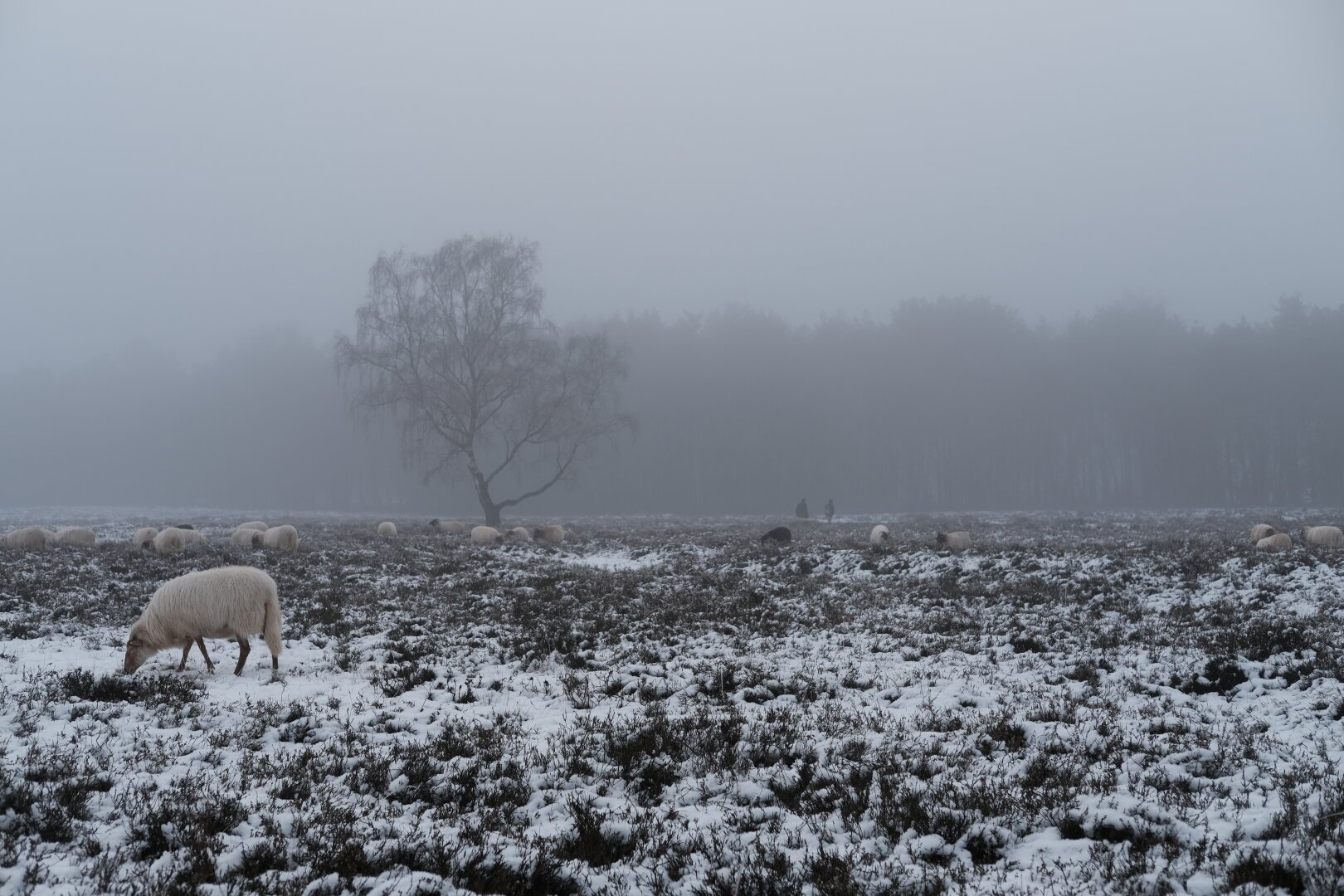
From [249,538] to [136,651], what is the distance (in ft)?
49.8

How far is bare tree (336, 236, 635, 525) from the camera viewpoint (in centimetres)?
3450

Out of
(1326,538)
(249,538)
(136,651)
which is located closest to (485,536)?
(249,538)

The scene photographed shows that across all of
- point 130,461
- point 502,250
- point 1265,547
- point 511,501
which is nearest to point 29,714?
point 1265,547

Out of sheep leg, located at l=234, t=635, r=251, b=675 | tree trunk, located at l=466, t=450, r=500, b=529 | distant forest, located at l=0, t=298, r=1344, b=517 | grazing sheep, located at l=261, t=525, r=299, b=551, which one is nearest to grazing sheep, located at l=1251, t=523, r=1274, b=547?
sheep leg, located at l=234, t=635, r=251, b=675

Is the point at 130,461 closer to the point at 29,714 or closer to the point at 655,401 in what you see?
the point at 655,401

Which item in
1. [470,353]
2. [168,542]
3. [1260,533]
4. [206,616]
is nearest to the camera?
[206,616]

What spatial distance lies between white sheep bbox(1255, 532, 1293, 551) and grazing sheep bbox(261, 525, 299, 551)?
87.6ft

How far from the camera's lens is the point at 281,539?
67.1ft

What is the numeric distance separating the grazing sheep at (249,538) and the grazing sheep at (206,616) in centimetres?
1299

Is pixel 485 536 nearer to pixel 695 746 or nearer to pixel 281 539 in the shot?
pixel 281 539

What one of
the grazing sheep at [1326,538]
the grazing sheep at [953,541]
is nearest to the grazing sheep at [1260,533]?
the grazing sheep at [1326,538]

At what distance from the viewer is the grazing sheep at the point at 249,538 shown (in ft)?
67.9

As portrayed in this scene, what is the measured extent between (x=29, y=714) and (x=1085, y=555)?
777 inches

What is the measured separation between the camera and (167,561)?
16156 mm
